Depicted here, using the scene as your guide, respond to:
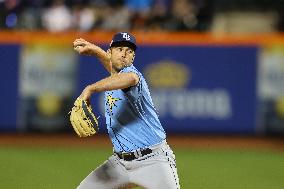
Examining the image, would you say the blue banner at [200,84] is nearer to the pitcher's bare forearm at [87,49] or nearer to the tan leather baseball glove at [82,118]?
the pitcher's bare forearm at [87,49]

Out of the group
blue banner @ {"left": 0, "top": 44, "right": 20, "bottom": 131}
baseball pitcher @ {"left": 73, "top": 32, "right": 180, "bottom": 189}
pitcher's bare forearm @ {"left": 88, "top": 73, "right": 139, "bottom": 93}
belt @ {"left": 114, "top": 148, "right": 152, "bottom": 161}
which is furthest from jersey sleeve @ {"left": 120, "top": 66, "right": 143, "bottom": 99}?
blue banner @ {"left": 0, "top": 44, "right": 20, "bottom": 131}

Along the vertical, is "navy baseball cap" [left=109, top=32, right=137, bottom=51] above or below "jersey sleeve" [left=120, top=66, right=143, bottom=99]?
above

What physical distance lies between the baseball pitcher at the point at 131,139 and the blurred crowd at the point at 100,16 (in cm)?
924

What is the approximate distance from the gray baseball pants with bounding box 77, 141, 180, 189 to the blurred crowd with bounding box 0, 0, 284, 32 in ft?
30.4

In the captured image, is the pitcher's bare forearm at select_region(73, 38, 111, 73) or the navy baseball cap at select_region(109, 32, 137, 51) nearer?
the navy baseball cap at select_region(109, 32, 137, 51)

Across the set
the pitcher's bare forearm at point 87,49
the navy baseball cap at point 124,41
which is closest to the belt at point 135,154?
the navy baseball cap at point 124,41

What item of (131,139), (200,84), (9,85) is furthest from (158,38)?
(131,139)

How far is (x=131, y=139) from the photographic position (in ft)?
20.5

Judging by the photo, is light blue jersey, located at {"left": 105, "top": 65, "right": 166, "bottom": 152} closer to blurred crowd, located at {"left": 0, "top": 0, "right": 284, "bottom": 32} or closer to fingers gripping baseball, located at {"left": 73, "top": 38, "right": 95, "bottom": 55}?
fingers gripping baseball, located at {"left": 73, "top": 38, "right": 95, "bottom": 55}

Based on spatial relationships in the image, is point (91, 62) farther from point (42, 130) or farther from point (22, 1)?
point (22, 1)

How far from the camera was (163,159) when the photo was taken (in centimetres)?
621

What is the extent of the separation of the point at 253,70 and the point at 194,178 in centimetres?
449

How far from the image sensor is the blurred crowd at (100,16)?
15.5 m

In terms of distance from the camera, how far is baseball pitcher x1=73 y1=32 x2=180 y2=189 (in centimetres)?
606
